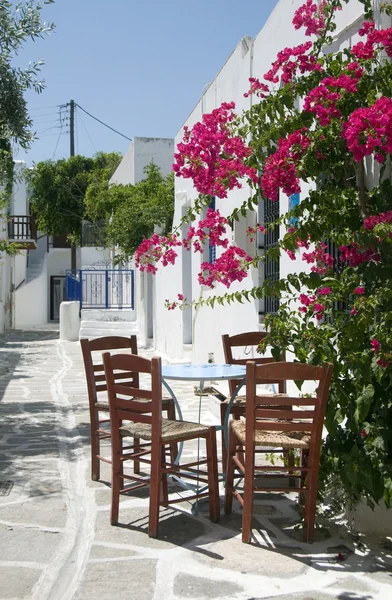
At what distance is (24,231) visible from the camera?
31.8 m

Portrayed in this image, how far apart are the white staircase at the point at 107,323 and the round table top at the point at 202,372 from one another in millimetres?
14336

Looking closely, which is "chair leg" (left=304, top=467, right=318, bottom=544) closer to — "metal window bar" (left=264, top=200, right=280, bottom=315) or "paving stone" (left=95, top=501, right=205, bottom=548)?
"paving stone" (left=95, top=501, right=205, bottom=548)

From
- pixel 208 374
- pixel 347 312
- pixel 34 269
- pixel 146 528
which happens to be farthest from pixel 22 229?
pixel 347 312

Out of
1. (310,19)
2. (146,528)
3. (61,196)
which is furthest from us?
(61,196)

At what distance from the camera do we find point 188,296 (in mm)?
13500

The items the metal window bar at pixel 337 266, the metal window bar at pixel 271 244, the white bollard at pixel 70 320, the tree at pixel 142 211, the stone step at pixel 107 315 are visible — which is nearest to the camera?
the metal window bar at pixel 337 266

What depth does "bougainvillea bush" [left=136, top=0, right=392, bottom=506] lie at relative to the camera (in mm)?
3912

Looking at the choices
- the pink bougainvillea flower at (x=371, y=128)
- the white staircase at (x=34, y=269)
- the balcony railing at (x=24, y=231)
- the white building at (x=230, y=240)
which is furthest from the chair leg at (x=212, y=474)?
the white staircase at (x=34, y=269)

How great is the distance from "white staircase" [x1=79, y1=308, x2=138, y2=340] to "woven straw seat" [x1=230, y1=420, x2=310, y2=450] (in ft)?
49.8

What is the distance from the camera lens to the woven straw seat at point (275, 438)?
4.00 m

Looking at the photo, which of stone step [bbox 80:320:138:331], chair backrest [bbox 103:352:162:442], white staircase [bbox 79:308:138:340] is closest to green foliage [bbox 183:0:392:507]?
chair backrest [bbox 103:352:162:442]

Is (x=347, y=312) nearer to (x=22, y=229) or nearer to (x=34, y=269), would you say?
(x=22, y=229)

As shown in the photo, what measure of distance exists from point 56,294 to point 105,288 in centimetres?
1363

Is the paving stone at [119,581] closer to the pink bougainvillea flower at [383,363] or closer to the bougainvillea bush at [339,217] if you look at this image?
Answer: the bougainvillea bush at [339,217]
